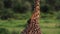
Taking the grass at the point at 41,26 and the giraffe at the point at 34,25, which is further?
the grass at the point at 41,26

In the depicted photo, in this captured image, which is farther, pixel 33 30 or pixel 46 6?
pixel 46 6

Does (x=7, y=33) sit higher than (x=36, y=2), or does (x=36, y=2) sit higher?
(x=36, y=2)

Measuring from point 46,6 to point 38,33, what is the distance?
102 feet

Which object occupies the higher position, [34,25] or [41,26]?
[34,25]

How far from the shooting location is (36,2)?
30.8 ft

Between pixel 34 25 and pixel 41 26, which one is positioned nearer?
pixel 34 25

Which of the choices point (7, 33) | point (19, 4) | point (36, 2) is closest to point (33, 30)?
point (36, 2)

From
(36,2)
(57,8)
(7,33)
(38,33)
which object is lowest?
(57,8)

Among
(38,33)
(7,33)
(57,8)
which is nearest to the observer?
(38,33)

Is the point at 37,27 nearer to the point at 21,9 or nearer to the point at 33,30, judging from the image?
the point at 33,30

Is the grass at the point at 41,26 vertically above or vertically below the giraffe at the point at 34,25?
below

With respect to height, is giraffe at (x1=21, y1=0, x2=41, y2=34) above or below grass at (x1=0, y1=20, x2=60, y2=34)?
above

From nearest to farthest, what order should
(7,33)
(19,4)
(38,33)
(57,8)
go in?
1. (38,33)
2. (7,33)
3. (19,4)
4. (57,8)

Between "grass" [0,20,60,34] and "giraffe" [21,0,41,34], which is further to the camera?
"grass" [0,20,60,34]
